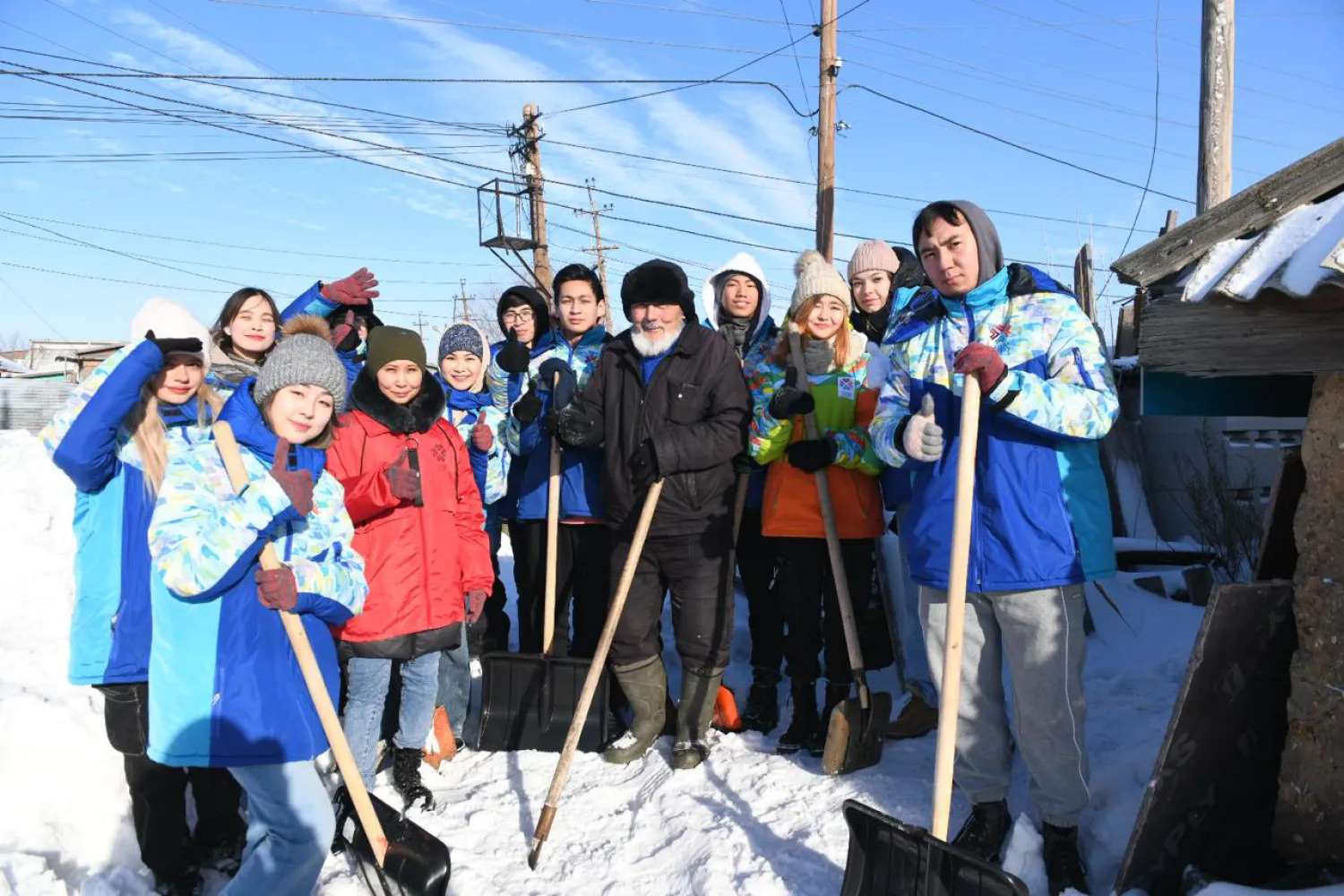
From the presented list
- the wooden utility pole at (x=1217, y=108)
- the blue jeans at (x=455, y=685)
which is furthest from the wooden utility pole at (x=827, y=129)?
the blue jeans at (x=455, y=685)

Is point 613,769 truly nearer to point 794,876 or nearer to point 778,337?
point 794,876

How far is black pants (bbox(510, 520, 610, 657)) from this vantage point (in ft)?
14.7

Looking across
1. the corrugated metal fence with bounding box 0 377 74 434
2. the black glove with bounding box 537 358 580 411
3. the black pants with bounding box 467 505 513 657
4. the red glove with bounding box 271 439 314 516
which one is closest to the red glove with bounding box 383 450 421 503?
the red glove with bounding box 271 439 314 516

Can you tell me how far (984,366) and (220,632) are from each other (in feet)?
7.67

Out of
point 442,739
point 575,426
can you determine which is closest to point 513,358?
point 575,426

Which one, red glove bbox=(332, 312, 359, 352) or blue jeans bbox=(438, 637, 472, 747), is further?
red glove bbox=(332, 312, 359, 352)

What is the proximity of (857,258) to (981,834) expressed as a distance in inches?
117

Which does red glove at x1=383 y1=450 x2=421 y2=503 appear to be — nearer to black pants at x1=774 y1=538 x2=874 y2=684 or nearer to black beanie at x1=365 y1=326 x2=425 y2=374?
black beanie at x1=365 y1=326 x2=425 y2=374

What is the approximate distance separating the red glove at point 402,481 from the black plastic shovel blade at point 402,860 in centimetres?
108

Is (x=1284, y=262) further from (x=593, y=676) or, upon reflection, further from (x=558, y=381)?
(x=558, y=381)

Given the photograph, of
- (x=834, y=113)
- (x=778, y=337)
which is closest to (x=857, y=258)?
(x=778, y=337)

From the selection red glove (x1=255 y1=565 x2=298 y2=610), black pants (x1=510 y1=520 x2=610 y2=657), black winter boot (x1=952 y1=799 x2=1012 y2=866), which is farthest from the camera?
black pants (x1=510 y1=520 x2=610 y2=657)

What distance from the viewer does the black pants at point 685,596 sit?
12.9 feet

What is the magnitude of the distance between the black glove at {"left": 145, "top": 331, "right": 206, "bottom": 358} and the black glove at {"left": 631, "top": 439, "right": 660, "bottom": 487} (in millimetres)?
1687
